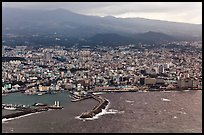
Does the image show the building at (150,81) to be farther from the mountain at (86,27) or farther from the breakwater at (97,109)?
the mountain at (86,27)

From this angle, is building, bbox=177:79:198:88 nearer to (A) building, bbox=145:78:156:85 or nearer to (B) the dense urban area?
(B) the dense urban area

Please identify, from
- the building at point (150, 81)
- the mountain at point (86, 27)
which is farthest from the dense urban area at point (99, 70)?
Result: the mountain at point (86, 27)

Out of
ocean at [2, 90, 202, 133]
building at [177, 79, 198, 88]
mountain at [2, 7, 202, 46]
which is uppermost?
mountain at [2, 7, 202, 46]

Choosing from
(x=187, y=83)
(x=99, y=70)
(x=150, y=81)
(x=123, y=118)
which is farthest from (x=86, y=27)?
(x=123, y=118)

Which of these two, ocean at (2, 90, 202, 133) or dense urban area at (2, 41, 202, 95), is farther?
dense urban area at (2, 41, 202, 95)

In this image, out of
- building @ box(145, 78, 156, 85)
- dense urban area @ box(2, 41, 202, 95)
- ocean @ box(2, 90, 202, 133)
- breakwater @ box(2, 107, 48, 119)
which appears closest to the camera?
ocean @ box(2, 90, 202, 133)

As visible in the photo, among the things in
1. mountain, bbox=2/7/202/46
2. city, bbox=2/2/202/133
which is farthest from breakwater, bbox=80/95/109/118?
mountain, bbox=2/7/202/46
